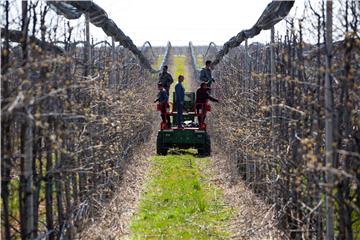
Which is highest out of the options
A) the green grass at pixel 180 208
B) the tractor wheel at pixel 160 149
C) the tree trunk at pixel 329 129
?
the tree trunk at pixel 329 129

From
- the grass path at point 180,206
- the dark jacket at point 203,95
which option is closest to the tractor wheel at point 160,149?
the grass path at point 180,206

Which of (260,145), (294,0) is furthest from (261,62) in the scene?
(294,0)

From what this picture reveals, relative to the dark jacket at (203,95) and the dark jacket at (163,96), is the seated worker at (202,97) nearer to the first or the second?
the dark jacket at (203,95)

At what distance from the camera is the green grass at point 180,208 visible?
9.55 m

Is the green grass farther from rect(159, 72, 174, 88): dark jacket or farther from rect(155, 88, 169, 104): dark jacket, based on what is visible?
rect(159, 72, 174, 88): dark jacket

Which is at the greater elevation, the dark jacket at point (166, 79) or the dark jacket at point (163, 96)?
the dark jacket at point (166, 79)

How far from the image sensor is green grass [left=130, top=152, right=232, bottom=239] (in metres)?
9.55

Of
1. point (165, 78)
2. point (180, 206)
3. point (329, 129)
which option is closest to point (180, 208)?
point (180, 206)

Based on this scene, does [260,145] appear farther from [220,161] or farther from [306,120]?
[220,161]

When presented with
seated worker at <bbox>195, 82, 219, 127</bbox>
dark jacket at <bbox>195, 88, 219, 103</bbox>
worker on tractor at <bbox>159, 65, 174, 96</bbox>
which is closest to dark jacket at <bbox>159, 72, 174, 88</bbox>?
worker on tractor at <bbox>159, 65, 174, 96</bbox>

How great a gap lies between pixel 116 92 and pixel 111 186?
1492mm

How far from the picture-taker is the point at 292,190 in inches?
297

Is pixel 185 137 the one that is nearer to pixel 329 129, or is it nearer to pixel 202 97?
pixel 202 97

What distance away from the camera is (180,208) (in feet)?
37.2
